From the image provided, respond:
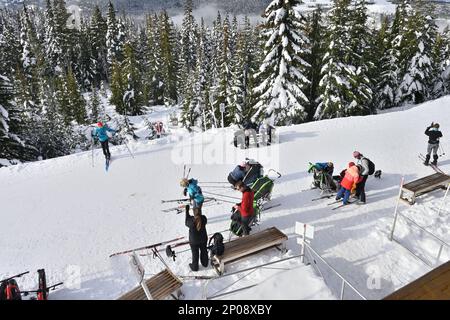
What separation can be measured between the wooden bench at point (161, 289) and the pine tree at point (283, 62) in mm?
17070

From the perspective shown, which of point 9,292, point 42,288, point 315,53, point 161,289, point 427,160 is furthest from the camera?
point 315,53

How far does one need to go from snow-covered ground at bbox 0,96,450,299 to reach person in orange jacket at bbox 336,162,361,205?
544 millimetres

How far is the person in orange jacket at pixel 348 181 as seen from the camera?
9.20m

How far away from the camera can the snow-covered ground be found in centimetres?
696

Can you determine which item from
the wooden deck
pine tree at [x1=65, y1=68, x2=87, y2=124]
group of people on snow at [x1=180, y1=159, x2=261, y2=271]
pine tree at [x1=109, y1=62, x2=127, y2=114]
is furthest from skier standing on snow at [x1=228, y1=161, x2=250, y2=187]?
pine tree at [x1=109, y1=62, x2=127, y2=114]

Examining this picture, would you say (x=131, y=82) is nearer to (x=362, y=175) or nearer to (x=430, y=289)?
(x=362, y=175)

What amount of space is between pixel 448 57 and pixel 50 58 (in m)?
60.8

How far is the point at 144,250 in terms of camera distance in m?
8.18

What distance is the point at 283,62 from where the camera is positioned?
69.5 feet

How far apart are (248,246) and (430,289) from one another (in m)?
3.65

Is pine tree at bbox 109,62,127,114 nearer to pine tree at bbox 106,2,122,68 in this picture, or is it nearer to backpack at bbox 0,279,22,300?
pine tree at bbox 106,2,122,68

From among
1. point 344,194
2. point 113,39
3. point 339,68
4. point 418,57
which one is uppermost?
point 113,39

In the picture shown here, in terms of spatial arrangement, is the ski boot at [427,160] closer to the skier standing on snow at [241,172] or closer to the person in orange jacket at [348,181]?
the person in orange jacket at [348,181]

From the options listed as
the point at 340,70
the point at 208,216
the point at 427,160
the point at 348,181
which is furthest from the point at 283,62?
the point at 208,216
